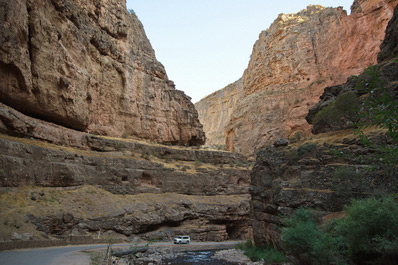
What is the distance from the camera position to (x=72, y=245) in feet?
59.6

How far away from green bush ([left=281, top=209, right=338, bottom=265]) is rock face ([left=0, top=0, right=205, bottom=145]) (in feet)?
74.6

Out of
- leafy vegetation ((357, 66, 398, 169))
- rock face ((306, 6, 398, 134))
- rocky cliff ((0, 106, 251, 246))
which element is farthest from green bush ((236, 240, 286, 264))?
leafy vegetation ((357, 66, 398, 169))

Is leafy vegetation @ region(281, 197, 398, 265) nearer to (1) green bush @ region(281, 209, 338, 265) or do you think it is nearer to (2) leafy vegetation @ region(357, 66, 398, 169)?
(1) green bush @ region(281, 209, 338, 265)

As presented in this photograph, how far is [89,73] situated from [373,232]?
31591 mm

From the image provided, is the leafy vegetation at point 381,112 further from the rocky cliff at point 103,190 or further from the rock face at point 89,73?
the rock face at point 89,73

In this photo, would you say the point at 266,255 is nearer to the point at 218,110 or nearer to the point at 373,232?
the point at 373,232

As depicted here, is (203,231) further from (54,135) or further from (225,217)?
(54,135)

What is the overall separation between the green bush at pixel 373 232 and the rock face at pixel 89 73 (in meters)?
24.3

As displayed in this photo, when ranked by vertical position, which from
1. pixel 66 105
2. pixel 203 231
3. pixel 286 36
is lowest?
pixel 203 231

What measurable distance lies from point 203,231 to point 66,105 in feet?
64.3

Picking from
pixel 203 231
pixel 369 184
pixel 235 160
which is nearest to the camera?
pixel 369 184

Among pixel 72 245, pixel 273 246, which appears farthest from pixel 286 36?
pixel 72 245

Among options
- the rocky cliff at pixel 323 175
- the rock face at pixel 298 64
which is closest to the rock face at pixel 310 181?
the rocky cliff at pixel 323 175

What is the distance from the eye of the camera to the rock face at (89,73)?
22.6 meters
